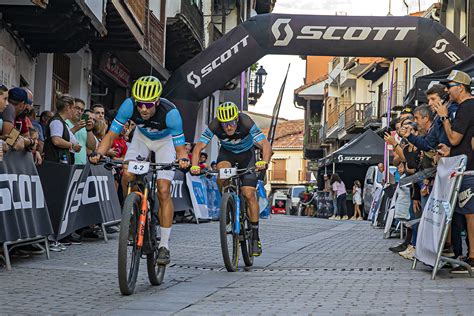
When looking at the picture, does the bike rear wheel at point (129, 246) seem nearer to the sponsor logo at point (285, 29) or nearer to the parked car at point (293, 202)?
the sponsor logo at point (285, 29)

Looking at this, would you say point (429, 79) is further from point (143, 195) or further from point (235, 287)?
point (143, 195)

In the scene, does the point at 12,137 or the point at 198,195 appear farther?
the point at 198,195

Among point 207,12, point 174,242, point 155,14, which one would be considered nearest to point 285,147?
point 207,12

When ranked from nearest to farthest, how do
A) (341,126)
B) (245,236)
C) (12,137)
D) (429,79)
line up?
(12,137), (245,236), (429,79), (341,126)

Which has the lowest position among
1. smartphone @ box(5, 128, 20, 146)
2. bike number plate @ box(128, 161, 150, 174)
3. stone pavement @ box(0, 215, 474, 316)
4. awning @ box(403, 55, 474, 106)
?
stone pavement @ box(0, 215, 474, 316)

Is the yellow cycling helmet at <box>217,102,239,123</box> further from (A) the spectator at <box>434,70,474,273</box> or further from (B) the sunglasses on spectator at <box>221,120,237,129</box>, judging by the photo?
(A) the spectator at <box>434,70,474,273</box>

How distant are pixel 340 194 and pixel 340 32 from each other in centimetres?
1774

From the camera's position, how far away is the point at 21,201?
32.7 feet

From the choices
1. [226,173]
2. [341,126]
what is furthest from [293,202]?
[226,173]

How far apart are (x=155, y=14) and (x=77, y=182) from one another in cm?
1392

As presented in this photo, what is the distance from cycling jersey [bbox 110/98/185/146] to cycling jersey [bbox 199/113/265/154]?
1920mm

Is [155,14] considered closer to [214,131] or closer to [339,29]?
[339,29]

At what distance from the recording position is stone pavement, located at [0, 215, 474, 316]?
716 centimetres

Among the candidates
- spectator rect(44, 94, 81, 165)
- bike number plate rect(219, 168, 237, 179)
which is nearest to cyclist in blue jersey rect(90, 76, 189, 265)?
bike number plate rect(219, 168, 237, 179)
